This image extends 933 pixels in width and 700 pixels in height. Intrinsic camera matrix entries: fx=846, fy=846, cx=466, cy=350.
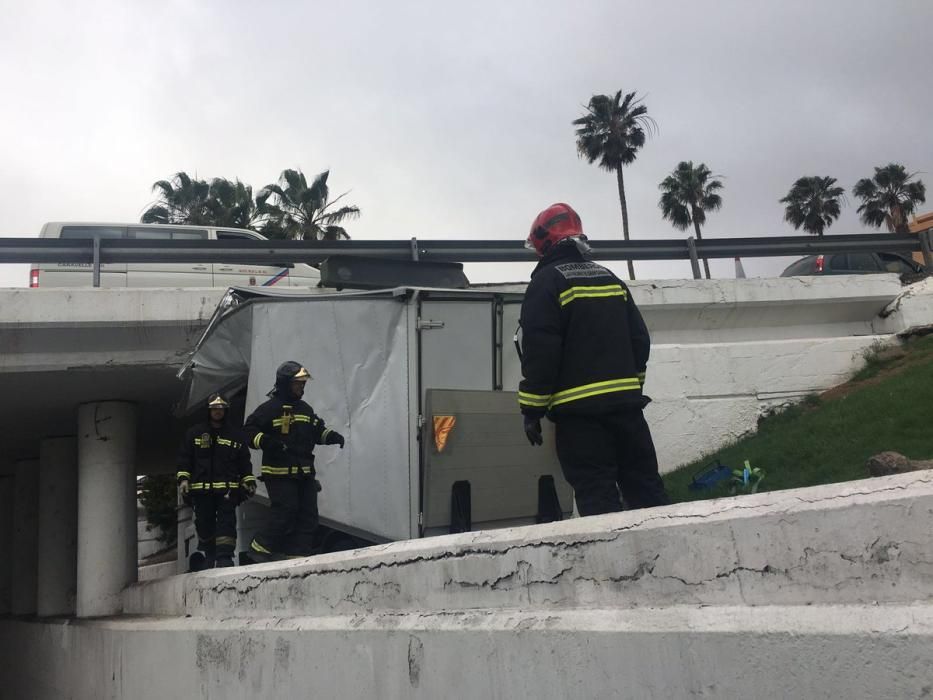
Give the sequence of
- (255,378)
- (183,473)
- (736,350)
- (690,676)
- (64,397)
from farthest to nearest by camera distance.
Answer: (64,397)
(736,350)
(183,473)
(255,378)
(690,676)

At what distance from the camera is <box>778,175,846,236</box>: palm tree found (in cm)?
4356

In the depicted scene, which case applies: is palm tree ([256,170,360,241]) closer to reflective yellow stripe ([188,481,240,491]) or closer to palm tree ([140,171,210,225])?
palm tree ([140,171,210,225])

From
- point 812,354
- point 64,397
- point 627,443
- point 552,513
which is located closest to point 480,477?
point 552,513

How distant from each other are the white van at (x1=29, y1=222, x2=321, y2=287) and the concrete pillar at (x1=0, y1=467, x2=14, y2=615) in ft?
21.5

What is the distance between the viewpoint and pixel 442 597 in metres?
3.14

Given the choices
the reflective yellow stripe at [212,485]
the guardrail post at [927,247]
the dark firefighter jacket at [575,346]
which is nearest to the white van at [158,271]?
the reflective yellow stripe at [212,485]

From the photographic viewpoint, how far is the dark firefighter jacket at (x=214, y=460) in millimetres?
7508

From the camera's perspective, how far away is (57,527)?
40.1ft

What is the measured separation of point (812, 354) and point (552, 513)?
4.32 meters

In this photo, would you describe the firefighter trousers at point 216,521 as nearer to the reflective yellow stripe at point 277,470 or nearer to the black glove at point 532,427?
the reflective yellow stripe at point 277,470

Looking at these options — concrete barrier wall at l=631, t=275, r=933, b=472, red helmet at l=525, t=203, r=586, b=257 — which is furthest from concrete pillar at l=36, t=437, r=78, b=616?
red helmet at l=525, t=203, r=586, b=257

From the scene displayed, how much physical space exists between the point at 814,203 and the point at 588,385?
145 feet

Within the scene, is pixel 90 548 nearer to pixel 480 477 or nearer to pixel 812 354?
pixel 480 477

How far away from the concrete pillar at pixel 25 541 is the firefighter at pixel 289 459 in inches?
382
